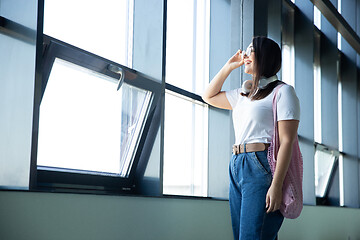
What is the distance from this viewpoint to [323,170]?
20.6ft

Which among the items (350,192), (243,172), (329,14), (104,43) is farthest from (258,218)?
(350,192)

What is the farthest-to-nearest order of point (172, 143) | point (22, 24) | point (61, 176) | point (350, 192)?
point (350, 192)
point (172, 143)
point (61, 176)
point (22, 24)

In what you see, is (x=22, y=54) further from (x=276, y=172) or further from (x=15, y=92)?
(x=276, y=172)

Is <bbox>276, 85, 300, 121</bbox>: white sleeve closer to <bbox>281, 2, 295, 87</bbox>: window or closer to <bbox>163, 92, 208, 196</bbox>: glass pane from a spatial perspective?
<bbox>163, 92, 208, 196</bbox>: glass pane

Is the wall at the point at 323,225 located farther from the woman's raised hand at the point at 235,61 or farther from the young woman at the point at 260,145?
the young woman at the point at 260,145

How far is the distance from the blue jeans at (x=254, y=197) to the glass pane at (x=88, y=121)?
0.93m

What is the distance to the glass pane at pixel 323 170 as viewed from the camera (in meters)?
6.16

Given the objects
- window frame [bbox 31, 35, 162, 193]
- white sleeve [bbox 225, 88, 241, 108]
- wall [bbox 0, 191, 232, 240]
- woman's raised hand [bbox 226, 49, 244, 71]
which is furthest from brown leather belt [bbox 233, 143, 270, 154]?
Answer: window frame [bbox 31, 35, 162, 193]

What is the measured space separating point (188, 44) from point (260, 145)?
5.66 ft

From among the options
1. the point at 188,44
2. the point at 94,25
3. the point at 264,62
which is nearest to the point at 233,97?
the point at 264,62

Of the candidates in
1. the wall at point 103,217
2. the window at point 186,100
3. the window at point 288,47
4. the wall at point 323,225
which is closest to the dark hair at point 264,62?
the wall at point 103,217

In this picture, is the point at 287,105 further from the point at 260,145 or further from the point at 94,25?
the point at 94,25

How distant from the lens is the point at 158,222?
259 cm

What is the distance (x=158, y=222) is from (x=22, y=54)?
1.12 meters
